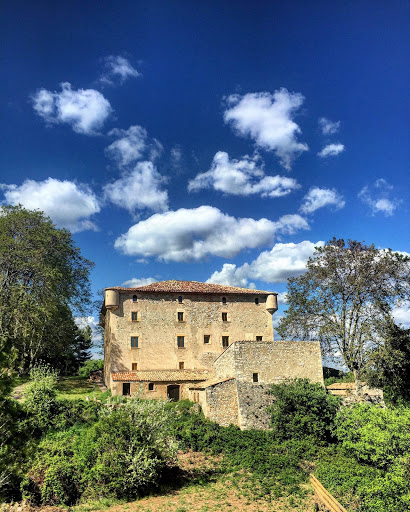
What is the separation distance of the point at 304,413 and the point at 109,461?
43.5ft

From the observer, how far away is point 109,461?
16.4m

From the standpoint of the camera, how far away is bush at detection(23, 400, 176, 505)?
15.9 metres

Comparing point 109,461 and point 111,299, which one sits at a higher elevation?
point 111,299

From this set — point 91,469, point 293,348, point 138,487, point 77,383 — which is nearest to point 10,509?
point 91,469

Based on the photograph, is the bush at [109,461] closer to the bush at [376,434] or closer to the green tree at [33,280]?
the bush at [376,434]

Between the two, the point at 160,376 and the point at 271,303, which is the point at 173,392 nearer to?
the point at 160,376

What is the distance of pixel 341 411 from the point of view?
24891 mm

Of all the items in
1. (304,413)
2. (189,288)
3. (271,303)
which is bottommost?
(304,413)

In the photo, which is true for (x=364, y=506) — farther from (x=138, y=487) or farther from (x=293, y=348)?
(x=293, y=348)

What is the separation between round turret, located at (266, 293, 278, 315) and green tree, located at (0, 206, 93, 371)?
18652 mm

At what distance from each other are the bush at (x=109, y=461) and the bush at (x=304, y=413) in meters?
9.81

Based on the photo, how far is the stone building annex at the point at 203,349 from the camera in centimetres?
2698

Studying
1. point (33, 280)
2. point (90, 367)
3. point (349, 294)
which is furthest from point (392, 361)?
point (90, 367)

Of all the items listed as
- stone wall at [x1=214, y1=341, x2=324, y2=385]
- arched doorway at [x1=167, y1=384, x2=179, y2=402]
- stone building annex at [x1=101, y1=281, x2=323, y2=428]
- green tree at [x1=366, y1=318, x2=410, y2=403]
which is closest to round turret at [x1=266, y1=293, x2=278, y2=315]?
stone building annex at [x1=101, y1=281, x2=323, y2=428]
